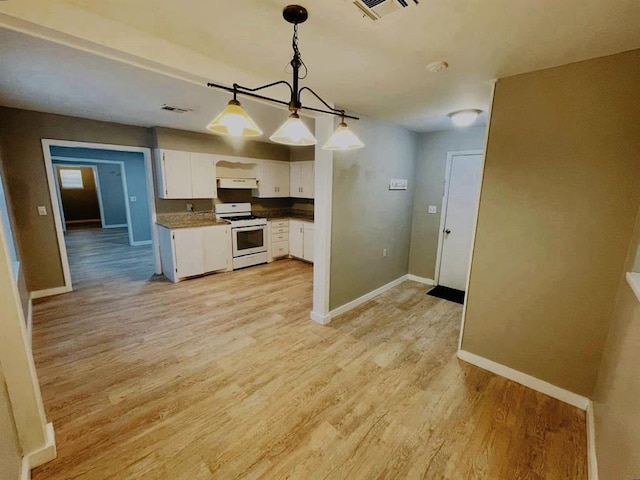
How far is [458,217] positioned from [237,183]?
3955mm

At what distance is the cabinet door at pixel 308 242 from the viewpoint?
537cm

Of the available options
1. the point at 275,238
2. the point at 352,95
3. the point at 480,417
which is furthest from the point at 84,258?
the point at 480,417

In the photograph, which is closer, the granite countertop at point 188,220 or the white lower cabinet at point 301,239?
the granite countertop at point 188,220

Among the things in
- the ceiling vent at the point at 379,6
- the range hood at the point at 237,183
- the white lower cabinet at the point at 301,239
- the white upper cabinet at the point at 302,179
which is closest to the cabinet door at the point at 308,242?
the white lower cabinet at the point at 301,239

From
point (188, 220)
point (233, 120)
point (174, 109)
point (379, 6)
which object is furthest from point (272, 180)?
point (379, 6)

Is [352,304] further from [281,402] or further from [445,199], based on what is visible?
[445,199]

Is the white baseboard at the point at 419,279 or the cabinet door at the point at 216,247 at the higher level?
the cabinet door at the point at 216,247

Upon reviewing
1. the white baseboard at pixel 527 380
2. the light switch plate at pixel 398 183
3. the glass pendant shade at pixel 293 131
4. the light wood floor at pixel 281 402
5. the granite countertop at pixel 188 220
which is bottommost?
the light wood floor at pixel 281 402

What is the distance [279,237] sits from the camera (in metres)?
5.62

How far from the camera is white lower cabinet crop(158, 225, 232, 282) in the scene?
4.21 metres

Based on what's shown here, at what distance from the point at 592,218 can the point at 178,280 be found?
491 cm

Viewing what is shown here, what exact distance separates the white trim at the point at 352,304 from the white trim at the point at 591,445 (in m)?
2.18

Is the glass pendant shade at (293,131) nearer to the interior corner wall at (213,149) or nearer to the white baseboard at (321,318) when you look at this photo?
the white baseboard at (321,318)

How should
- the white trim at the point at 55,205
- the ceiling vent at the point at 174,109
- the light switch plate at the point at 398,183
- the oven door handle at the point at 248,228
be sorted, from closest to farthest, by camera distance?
the ceiling vent at the point at 174,109, the white trim at the point at 55,205, the light switch plate at the point at 398,183, the oven door handle at the point at 248,228
